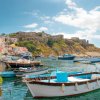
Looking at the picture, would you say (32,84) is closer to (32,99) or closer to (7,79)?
(32,99)

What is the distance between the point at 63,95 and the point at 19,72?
24.0m

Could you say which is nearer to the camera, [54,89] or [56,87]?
[56,87]

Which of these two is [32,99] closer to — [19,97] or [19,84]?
[19,97]

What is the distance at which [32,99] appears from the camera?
33031mm

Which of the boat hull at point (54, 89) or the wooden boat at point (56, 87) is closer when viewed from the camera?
the wooden boat at point (56, 87)

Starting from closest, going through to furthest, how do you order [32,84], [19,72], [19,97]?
[32,84], [19,97], [19,72]

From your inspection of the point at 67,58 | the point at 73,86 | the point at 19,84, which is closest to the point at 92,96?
the point at 73,86

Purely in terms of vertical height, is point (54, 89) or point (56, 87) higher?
point (56, 87)

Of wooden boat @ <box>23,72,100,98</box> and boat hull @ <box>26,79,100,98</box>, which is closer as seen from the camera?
wooden boat @ <box>23,72,100,98</box>

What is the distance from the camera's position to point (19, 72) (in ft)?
184

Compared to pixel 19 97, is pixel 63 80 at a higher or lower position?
higher

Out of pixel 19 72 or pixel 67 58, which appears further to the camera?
pixel 67 58

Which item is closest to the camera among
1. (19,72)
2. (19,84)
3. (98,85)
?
(98,85)

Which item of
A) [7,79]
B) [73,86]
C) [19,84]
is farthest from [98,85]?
[7,79]
